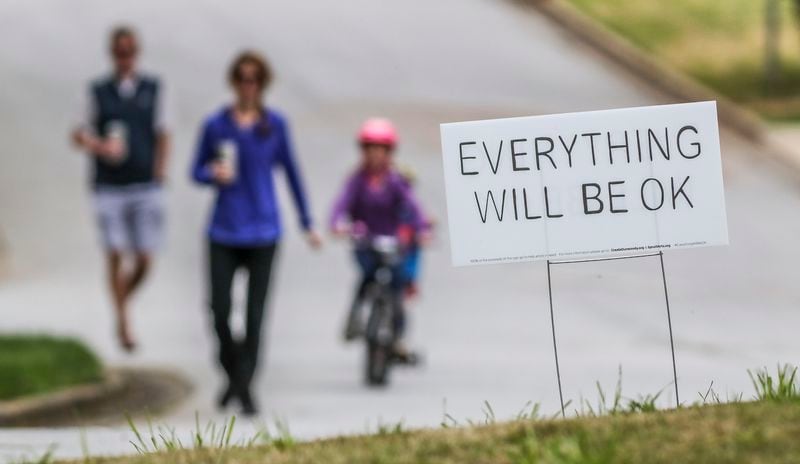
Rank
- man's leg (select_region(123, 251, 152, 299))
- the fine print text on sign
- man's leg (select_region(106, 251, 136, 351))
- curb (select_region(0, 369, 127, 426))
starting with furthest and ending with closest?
man's leg (select_region(106, 251, 136, 351)) → man's leg (select_region(123, 251, 152, 299)) → curb (select_region(0, 369, 127, 426)) → the fine print text on sign

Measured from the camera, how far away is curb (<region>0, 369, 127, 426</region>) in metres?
10.7

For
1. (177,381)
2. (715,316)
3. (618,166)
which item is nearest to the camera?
(618,166)

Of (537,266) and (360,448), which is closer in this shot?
(360,448)

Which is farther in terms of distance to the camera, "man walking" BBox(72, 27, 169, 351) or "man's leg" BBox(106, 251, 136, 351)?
"man's leg" BBox(106, 251, 136, 351)

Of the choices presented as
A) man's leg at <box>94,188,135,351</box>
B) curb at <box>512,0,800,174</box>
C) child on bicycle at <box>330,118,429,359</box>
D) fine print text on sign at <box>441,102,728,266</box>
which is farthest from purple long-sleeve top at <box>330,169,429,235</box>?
curb at <box>512,0,800,174</box>

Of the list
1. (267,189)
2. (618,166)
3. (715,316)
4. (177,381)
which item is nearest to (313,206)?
(715,316)

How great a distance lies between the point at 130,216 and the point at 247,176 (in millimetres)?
3036

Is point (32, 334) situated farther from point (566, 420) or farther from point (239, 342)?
point (566, 420)

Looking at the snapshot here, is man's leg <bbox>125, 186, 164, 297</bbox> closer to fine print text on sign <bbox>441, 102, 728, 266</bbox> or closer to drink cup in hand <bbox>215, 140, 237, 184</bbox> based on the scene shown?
drink cup in hand <bbox>215, 140, 237, 184</bbox>

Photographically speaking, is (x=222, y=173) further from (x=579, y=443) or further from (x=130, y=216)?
(x=579, y=443)

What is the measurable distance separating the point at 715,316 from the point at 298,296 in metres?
3.69

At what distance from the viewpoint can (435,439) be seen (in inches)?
228

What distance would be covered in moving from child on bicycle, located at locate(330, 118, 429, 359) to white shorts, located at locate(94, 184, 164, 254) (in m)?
1.73

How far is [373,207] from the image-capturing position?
39.9 ft
